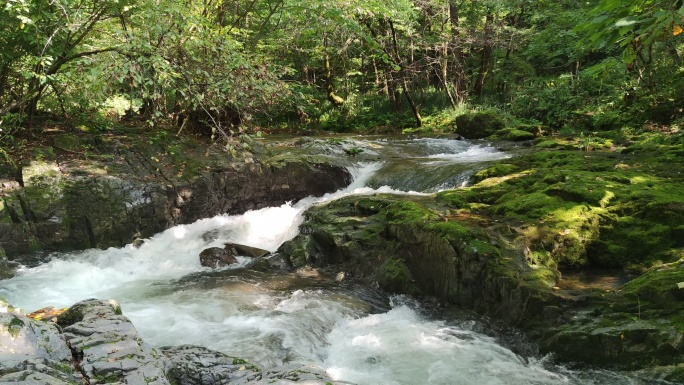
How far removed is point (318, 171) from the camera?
11062mm

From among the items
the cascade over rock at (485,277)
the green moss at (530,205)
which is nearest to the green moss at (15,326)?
the cascade over rock at (485,277)

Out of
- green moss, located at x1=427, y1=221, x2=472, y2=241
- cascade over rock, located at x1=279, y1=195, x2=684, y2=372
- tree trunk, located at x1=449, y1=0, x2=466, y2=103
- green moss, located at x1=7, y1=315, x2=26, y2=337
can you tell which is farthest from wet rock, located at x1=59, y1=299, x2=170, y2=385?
tree trunk, located at x1=449, y1=0, x2=466, y2=103

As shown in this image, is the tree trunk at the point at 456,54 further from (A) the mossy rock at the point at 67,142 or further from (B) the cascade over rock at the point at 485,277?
(A) the mossy rock at the point at 67,142

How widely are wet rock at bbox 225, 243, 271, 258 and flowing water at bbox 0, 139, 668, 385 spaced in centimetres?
20

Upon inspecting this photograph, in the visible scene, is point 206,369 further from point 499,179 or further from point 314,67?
point 314,67

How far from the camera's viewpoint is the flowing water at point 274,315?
444cm

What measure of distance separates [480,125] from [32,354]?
14.1m

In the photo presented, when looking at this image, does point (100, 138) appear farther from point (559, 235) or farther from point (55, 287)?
point (559, 235)

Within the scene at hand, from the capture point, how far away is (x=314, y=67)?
22.9 metres

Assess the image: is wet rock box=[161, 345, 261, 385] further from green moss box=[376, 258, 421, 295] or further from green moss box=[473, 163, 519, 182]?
green moss box=[473, 163, 519, 182]

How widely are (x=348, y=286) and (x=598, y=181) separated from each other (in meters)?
3.93

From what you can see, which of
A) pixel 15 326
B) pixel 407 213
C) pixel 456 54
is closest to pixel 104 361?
pixel 15 326

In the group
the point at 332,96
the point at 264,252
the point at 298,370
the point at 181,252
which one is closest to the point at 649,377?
the point at 298,370

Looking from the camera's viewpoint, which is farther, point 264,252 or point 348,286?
point 264,252
